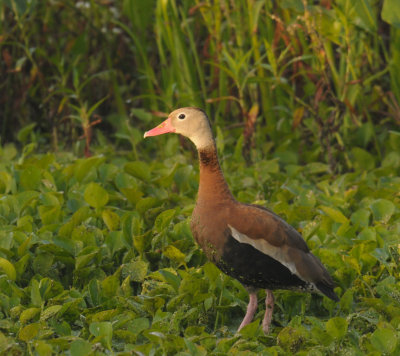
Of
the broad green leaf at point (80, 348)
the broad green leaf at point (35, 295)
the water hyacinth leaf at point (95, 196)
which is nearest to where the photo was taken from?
the broad green leaf at point (80, 348)

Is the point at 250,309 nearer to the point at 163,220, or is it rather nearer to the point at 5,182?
the point at 163,220

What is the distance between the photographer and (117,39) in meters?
6.50

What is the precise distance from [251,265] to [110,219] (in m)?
1.13

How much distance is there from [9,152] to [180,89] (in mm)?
1268

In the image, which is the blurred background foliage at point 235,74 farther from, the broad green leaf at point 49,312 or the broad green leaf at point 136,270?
the broad green leaf at point 49,312

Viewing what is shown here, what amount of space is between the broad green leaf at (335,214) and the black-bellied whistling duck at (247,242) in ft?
2.88

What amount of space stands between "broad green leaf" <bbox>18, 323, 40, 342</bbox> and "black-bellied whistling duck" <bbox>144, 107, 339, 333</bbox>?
714mm

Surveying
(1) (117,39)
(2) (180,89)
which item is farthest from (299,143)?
(1) (117,39)

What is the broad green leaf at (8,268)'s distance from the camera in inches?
137

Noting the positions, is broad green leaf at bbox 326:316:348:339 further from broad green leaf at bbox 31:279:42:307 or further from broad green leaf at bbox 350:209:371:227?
broad green leaf at bbox 350:209:371:227

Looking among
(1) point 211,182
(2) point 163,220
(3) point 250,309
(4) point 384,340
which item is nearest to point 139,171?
(2) point 163,220

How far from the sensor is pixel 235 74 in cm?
498

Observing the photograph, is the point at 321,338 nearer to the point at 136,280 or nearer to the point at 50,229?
the point at 136,280

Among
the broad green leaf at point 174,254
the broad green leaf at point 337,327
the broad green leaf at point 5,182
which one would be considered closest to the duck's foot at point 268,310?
the broad green leaf at point 337,327
